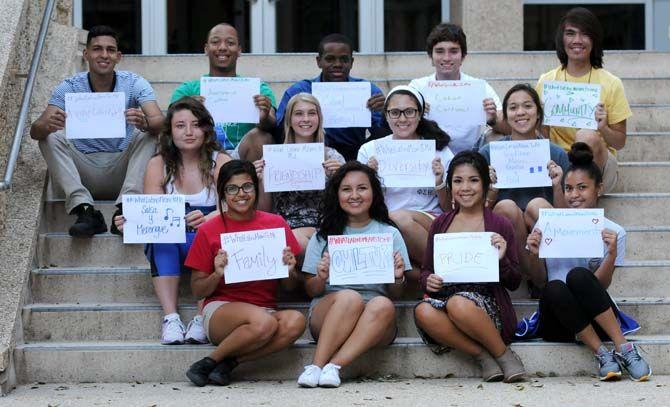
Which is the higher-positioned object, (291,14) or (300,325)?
(291,14)

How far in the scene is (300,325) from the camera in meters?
6.67

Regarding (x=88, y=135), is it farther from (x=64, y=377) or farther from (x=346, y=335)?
(x=346, y=335)

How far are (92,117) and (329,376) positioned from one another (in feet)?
7.65

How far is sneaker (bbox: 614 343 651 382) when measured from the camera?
6535 mm

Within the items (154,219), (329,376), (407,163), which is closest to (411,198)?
(407,163)

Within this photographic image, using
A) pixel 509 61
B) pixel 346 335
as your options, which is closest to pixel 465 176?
pixel 346 335

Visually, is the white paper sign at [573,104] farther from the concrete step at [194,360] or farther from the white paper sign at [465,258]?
the concrete step at [194,360]

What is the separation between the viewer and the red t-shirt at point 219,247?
267 inches

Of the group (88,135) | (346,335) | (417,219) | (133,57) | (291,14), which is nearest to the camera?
(346,335)

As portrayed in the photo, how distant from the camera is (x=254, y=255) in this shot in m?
6.70

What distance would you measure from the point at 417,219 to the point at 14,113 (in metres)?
2.74

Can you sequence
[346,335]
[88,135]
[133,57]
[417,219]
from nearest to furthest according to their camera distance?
[346,335] < [417,219] < [88,135] < [133,57]

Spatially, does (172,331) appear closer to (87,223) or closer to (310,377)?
(310,377)

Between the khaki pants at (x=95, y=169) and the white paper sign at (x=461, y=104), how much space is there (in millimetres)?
1784
